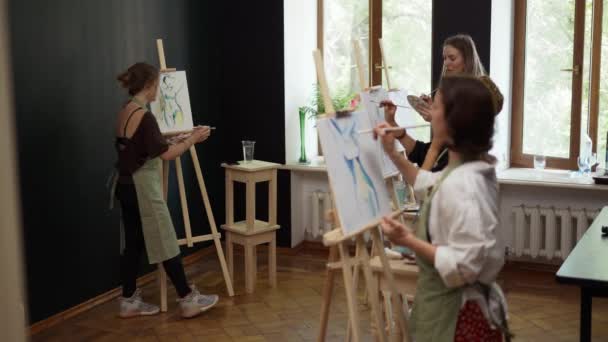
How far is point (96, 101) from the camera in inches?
185

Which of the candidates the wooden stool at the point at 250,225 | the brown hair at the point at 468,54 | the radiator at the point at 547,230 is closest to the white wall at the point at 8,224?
the brown hair at the point at 468,54

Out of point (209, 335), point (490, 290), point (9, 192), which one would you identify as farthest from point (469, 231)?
point (209, 335)

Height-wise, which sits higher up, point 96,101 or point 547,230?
point 96,101

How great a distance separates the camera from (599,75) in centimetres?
552

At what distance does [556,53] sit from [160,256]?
10.4 feet

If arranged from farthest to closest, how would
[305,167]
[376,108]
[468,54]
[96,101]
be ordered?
[305,167]
[96,101]
[376,108]
[468,54]

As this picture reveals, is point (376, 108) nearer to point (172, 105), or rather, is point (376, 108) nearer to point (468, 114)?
point (468, 114)

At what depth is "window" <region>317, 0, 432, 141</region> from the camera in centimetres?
598

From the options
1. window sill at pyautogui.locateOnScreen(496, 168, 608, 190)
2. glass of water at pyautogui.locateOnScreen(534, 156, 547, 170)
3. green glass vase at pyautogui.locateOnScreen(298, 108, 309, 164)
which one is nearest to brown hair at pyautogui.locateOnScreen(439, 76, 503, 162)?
window sill at pyautogui.locateOnScreen(496, 168, 608, 190)

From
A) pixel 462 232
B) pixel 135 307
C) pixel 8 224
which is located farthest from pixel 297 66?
pixel 8 224

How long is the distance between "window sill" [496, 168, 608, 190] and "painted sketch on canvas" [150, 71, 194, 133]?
2.18 metres

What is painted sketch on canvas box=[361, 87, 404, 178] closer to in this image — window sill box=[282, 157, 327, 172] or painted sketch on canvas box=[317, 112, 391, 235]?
painted sketch on canvas box=[317, 112, 391, 235]

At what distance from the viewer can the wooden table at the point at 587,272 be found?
280 centimetres

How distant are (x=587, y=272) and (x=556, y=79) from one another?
3053 mm
